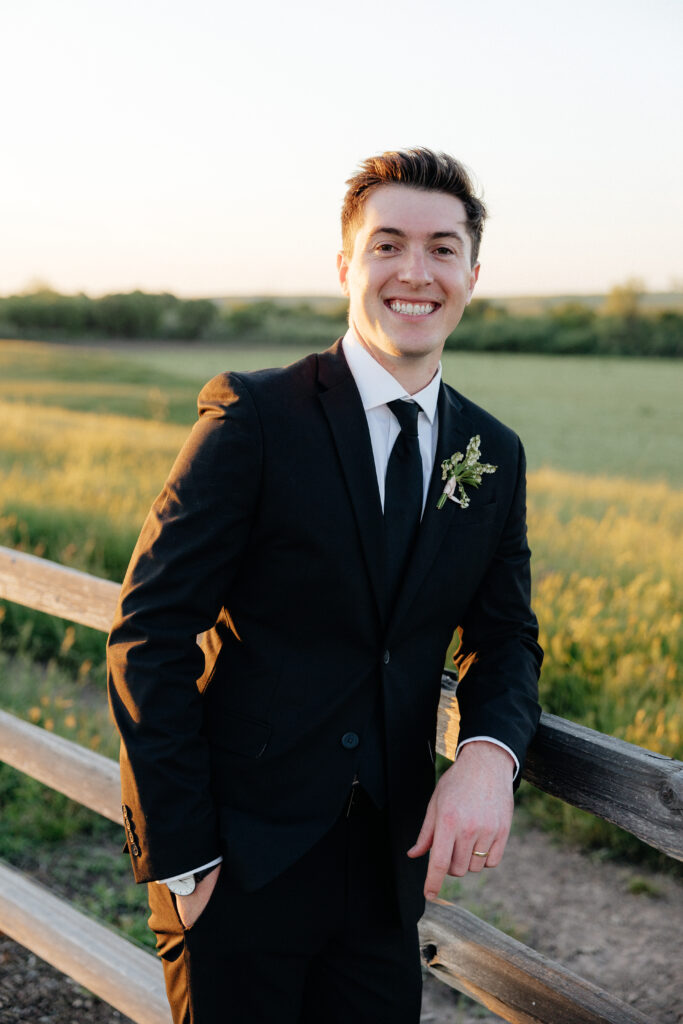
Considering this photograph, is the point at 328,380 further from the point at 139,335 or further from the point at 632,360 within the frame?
the point at 632,360

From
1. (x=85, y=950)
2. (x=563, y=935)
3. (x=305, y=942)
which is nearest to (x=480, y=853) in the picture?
(x=305, y=942)

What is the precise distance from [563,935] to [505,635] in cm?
241

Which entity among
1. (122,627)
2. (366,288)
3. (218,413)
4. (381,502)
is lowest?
(122,627)

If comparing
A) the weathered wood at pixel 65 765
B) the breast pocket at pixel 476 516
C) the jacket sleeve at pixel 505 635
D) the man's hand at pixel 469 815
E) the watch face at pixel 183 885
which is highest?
the breast pocket at pixel 476 516

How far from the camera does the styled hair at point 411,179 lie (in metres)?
1.86

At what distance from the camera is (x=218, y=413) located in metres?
1.72

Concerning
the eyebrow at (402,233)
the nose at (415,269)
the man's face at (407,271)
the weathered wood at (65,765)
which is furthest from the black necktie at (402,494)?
the weathered wood at (65,765)

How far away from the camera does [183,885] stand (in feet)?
5.63

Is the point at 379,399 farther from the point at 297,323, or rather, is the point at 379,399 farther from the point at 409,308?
the point at 297,323

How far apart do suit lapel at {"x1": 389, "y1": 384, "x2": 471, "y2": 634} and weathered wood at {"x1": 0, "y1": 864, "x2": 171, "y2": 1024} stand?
1.66 m

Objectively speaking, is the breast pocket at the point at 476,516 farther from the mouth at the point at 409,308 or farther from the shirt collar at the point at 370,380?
the mouth at the point at 409,308

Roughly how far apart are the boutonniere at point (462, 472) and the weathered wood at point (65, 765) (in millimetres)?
1761

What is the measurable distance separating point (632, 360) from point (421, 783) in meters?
65.7

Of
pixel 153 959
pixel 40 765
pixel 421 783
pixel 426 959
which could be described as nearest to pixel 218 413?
pixel 421 783
